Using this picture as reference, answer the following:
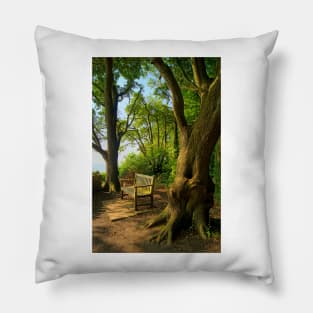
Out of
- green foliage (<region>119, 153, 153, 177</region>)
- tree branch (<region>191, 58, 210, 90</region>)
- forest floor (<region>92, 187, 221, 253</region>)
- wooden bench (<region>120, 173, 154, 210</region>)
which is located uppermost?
tree branch (<region>191, 58, 210, 90</region>)

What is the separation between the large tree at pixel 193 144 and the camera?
1.06m

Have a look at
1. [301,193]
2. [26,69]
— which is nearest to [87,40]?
[26,69]

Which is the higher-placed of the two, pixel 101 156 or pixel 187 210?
pixel 101 156

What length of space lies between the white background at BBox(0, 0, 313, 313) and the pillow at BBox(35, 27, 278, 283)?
14 cm

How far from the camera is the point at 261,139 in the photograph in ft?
3.50

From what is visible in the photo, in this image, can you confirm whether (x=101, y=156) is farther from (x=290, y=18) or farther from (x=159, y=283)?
(x=290, y=18)

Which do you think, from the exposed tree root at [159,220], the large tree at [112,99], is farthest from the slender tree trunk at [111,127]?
the exposed tree root at [159,220]

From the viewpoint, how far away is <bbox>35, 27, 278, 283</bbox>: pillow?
1.04 metres

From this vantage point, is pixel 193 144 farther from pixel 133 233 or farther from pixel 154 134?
pixel 133 233

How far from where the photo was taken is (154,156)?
106 centimetres

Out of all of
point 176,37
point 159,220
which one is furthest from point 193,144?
point 176,37

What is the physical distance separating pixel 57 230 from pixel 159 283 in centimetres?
35

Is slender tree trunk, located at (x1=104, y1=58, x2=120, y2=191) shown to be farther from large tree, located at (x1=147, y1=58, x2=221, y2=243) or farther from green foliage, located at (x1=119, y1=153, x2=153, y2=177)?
large tree, located at (x1=147, y1=58, x2=221, y2=243)

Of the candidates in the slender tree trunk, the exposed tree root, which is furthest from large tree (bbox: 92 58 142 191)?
the exposed tree root
